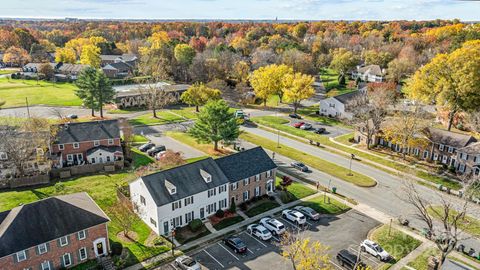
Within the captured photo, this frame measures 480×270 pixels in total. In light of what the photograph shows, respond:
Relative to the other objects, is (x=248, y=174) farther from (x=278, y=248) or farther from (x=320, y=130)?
(x=320, y=130)

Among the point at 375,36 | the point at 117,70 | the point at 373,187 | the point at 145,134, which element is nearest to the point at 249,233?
the point at 373,187

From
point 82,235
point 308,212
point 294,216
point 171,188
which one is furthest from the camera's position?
point 308,212

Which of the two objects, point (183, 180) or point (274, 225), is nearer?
point (274, 225)

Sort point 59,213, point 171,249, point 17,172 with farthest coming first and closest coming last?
point 17,172, point 171,249, point 59,213

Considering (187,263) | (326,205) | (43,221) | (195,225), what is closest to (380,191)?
(326,205)

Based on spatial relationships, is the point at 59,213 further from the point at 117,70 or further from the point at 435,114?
the point at 117,70

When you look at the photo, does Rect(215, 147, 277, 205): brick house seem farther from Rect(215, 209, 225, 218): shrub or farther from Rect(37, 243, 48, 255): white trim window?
Rect(37, 243, 48, 255): white trim window

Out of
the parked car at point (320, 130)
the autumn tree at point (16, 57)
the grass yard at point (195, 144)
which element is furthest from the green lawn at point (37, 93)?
the parked car at point (320, 130)
